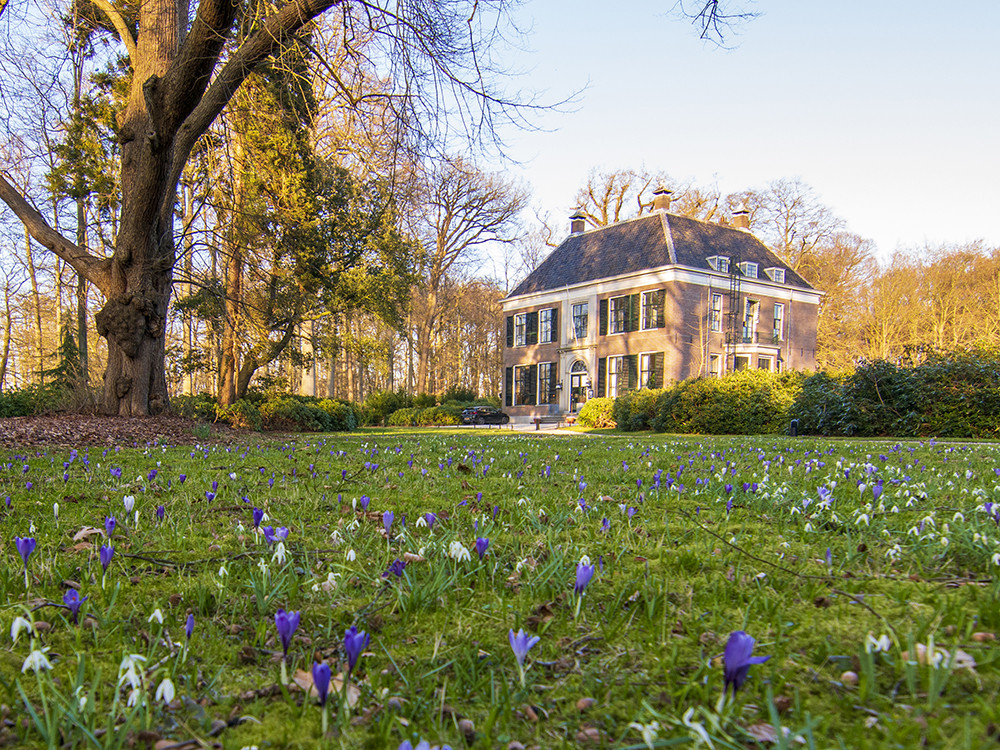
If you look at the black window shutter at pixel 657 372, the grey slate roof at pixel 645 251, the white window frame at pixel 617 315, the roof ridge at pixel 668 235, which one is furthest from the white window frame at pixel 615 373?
the roof ridge at pixel 668 235

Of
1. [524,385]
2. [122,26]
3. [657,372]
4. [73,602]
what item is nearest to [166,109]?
[122,26]

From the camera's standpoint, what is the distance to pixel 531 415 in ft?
120

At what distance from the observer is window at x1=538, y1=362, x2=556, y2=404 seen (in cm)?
3612

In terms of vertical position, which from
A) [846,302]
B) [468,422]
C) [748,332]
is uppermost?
→ [846,302]

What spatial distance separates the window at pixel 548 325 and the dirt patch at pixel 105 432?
26.5 meters

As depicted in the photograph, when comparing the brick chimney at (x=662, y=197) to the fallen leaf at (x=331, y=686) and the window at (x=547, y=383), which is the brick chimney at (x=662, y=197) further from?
the fallen leaf at (x=331, y=686)

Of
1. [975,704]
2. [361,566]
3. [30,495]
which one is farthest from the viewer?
[30,495]

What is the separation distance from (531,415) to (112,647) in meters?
35.0

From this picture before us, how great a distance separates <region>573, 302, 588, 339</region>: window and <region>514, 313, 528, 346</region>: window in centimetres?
386

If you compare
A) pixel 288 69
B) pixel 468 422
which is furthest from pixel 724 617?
pixel 468 422

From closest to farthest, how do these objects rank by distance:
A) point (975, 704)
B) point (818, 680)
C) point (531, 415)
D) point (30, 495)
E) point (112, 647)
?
point (975, 704) → point (818, 680) → point (112, 647) → point (30, 495) → point (531, 415)

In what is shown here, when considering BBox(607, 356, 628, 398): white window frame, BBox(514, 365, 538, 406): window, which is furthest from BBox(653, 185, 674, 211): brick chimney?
BBox(514, 365, 538, 406): window

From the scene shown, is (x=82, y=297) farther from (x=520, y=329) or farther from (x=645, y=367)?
(x=520, y=329)

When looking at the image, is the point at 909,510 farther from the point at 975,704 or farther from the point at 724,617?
the point at 975,704
